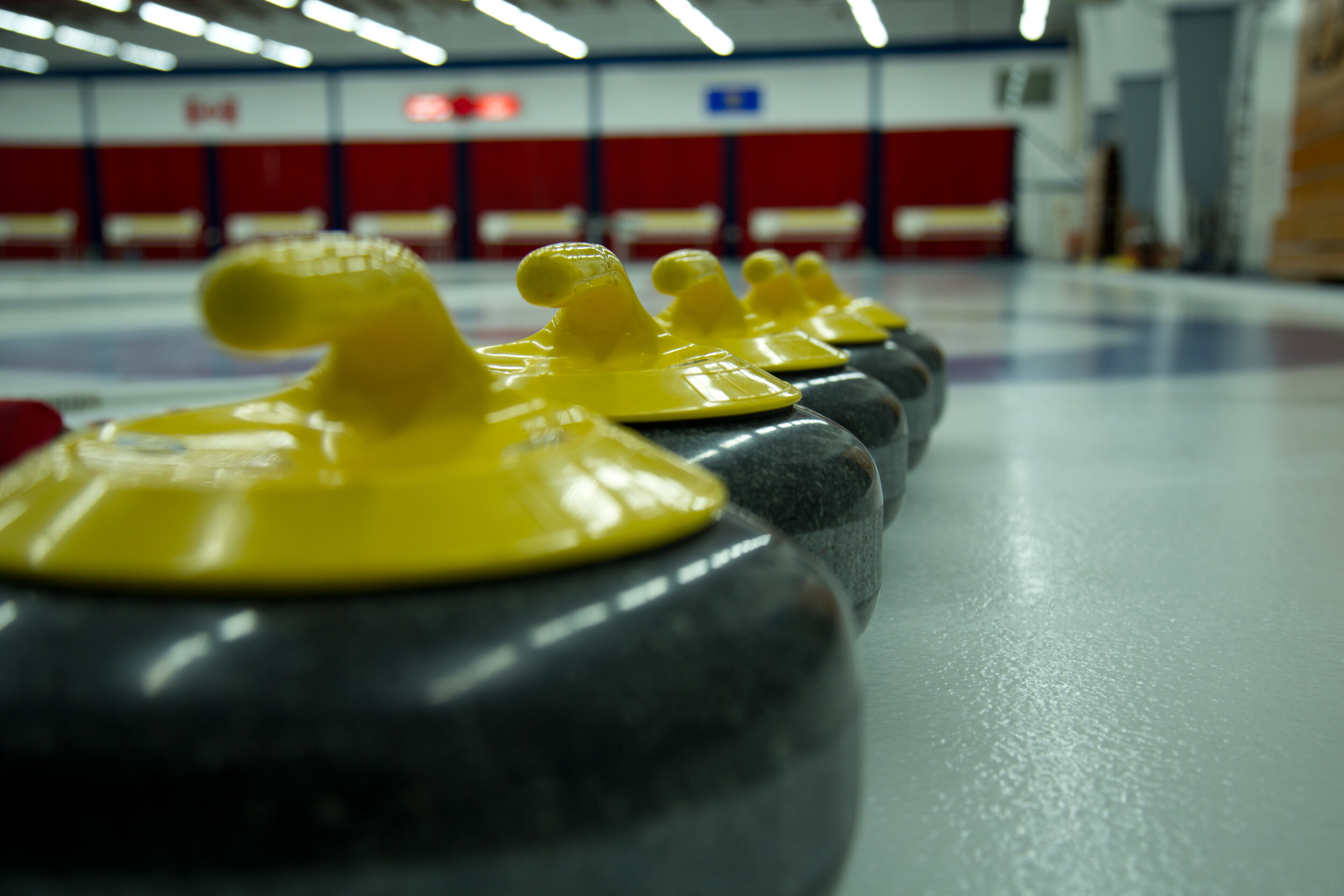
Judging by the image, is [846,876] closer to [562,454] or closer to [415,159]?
[562,454]

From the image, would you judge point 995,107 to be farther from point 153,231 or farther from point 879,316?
point 879,316

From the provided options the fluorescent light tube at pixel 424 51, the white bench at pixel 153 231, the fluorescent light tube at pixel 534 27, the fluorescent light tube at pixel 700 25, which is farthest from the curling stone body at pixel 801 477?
the white bench at pixel 153 231

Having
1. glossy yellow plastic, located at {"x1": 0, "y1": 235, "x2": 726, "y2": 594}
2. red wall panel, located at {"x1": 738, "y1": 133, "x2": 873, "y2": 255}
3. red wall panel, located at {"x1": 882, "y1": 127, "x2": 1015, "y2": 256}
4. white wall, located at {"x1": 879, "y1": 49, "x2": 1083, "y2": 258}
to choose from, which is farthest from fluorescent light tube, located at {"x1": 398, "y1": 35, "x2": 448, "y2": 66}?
glossy yellow plastic, located at {"x1": 0, "y1": 235, "x2": 726, "y2": 594}

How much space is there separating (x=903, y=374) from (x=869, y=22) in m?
16.2

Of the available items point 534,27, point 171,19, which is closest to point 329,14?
point 171,19

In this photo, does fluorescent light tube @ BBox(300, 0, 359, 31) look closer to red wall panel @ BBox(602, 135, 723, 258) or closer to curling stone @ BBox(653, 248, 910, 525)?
red wall panel @ BBox(602, 135, 723, 258)

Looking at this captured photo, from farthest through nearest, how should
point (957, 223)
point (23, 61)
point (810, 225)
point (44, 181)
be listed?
point (44, 181) → point (23, 61) → point (810, 225) → point (957, 223)

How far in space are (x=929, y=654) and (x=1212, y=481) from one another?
1062 mm

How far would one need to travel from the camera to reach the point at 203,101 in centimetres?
1945

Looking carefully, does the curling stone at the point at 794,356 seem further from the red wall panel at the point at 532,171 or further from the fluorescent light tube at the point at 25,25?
the red wall panel at the point at 532,171

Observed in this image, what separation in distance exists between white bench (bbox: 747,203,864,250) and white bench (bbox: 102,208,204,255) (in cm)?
940

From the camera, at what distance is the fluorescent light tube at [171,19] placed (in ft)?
50.5

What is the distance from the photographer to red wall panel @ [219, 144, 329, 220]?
64.1 ft

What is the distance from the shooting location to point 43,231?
772 inches
